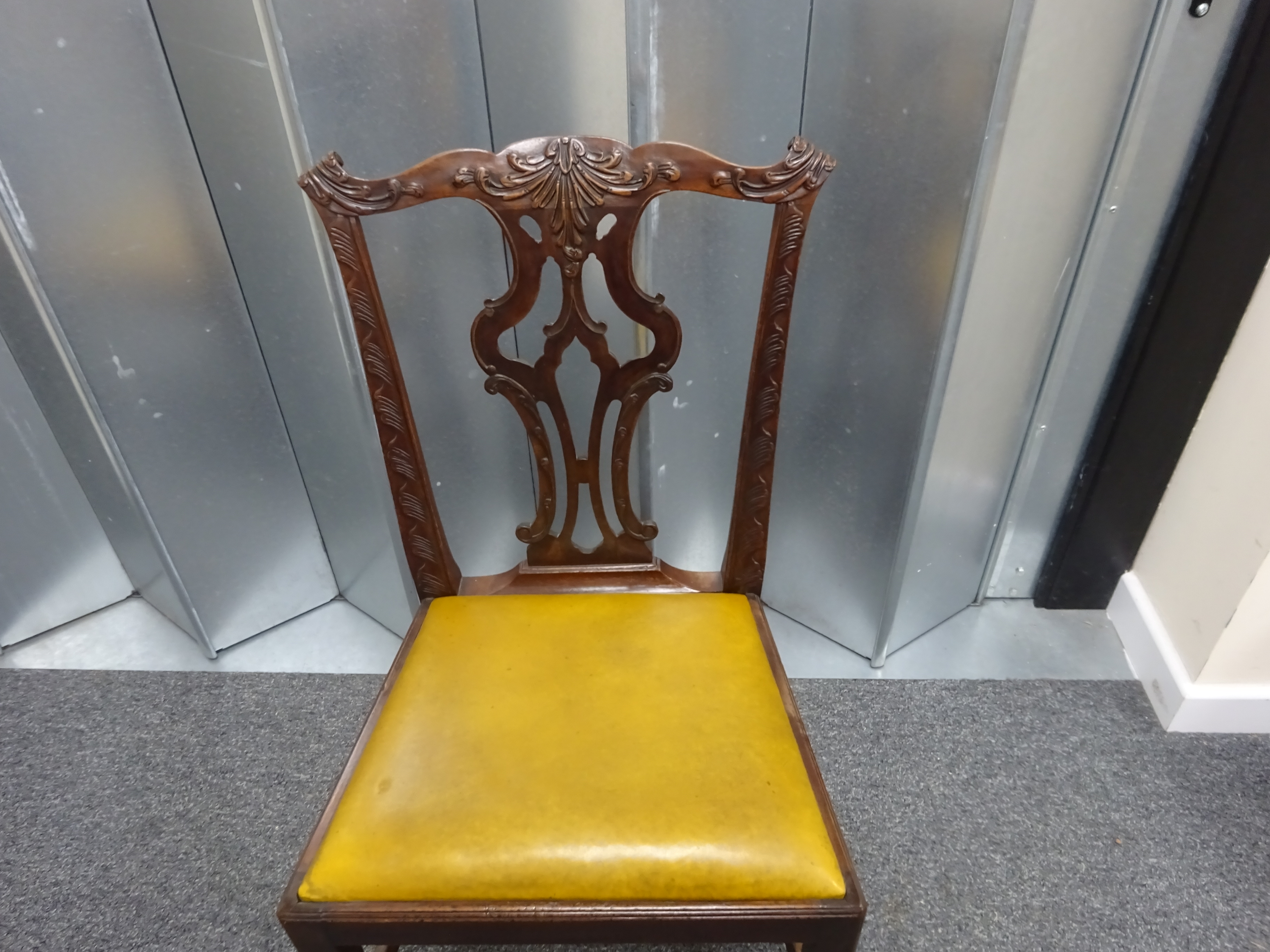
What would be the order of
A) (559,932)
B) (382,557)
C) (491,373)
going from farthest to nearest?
(382,557), (491,373), (559,932)

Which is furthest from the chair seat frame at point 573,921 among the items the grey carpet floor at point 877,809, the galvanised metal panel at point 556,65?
the galvanised metal panel at point 556,65

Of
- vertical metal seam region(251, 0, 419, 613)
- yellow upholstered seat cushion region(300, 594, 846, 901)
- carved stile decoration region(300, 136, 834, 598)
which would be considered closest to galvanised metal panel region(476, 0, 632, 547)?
carved stile decoration region(300, 136, 834, 598)

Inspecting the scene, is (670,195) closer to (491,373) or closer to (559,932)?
(491,373)

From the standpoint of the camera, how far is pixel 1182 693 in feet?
4.47

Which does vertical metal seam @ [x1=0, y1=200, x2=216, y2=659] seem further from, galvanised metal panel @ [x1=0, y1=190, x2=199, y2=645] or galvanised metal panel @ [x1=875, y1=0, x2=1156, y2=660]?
galvanised metal panel @ [x1=875, y1=0, x2=1156, y2=660]

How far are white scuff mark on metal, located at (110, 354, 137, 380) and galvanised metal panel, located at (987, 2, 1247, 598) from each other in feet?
5.10

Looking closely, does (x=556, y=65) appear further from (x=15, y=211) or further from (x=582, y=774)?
(x=582, y=774)

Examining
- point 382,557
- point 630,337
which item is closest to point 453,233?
point 630,337

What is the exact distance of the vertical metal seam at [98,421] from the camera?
1.17 m

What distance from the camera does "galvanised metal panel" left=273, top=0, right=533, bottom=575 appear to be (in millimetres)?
1036

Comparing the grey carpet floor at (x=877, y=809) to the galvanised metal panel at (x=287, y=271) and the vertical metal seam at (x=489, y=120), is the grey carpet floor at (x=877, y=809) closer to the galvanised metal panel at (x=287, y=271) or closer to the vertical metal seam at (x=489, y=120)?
the galvanised metal panel at (x=287, y=271)

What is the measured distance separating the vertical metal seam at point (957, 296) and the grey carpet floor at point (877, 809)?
211mm

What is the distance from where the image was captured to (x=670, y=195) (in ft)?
3.78

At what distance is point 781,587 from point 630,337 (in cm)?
66
